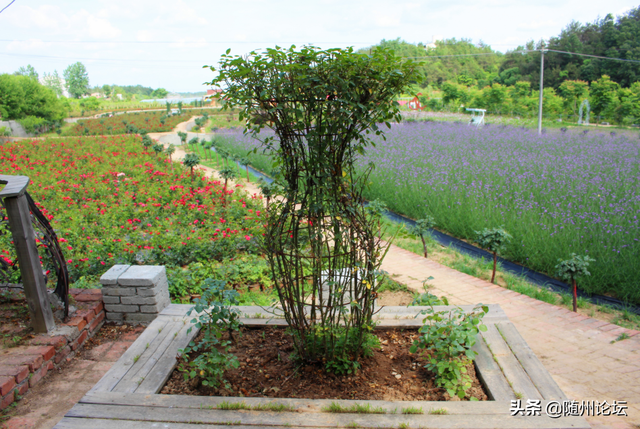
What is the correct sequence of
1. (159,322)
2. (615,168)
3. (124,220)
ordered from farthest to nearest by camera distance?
(615,168) → (124,220) → (159,322)

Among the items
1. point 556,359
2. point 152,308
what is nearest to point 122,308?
point 152,308

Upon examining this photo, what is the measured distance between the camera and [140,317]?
3.46 metres

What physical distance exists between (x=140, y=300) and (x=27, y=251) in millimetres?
919

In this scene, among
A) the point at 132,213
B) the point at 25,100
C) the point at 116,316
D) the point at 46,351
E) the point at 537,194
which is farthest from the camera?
the point at 25,100

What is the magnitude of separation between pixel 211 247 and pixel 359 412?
338 centimetres

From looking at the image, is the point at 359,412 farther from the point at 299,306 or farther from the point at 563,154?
the point at 563,154

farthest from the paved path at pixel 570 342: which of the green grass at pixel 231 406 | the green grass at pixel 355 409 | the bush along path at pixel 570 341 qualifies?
the green grass at pixel 231 406

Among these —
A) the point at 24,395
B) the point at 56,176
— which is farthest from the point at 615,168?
the point at 56,176

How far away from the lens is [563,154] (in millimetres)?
9672

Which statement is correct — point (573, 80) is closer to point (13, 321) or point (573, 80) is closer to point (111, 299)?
point (111, 299)

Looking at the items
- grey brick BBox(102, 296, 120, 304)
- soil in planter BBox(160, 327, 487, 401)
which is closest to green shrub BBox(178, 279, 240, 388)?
soil in planter BBox(160, 327, 487, 401)

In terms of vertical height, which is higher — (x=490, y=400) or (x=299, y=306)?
(x=299, y=306)

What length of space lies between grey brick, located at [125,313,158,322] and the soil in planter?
3.67 ft

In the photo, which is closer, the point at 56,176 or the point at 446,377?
the point at 446,377
